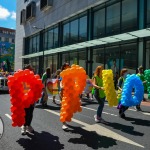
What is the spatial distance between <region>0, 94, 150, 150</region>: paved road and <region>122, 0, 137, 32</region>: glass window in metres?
13.3

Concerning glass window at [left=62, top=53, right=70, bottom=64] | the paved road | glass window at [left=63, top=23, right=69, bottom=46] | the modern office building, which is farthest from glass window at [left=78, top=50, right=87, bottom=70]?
the paved road

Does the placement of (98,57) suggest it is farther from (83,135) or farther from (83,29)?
(83,135)

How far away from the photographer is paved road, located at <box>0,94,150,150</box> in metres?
6.22

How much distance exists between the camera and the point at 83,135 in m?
7.24

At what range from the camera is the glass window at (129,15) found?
21484 millimetres

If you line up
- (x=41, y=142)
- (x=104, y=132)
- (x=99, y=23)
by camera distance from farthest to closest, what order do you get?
1. (x=99, y=23)
2. (x=104, y=132)
3. (x=41, y=142)

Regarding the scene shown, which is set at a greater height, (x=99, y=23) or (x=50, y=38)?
(x=99, y=23)

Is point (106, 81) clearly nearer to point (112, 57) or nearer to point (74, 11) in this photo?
point (112, 57)

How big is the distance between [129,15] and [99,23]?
468cm

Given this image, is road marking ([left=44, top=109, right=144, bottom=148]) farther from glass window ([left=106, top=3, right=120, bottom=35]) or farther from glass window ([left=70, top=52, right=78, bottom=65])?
glass window ([left=70, top=52, right=78, bottom=65])

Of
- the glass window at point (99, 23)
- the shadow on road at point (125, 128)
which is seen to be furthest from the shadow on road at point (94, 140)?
the glass window at point (99, 23)

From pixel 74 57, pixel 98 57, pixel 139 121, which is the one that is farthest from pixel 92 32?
pixel 139 121

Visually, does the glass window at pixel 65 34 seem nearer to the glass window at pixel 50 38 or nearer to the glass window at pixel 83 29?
the glass window at pixel 83 29

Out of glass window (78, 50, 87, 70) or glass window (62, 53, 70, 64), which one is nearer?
glass window (78, 50, 87, 70)
